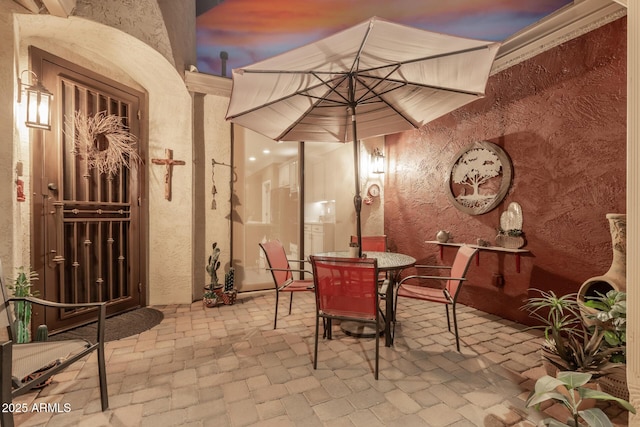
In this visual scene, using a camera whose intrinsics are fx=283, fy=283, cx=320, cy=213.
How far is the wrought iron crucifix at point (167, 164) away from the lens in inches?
146

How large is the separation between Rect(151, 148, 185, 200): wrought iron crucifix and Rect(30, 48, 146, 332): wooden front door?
0.99ft

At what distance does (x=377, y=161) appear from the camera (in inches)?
197

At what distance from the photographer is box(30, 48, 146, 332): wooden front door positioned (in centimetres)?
280

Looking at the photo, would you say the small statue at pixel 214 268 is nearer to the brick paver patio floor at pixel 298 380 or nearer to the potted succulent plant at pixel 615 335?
the brick paver patio floor at pixel 298 380

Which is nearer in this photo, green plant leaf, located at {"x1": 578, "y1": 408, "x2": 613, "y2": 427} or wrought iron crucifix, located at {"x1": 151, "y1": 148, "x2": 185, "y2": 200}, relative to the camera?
green plant leaf, located at {"x1": 578, "y1": 408, "x2": 613, "y2": 427}

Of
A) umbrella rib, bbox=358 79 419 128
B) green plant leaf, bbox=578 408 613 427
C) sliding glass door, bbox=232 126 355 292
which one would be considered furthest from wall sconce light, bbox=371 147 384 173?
green plant leaf, bbox=578 408 613 427

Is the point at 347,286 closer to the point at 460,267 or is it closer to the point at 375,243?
the point at 460,267

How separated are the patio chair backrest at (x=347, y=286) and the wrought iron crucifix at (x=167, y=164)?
2648 mm

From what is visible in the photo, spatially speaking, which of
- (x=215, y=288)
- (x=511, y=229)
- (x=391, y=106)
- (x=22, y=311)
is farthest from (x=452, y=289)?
(x=22, y=311)

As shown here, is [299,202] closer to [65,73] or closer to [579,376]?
[65,73]

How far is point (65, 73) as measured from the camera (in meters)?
2.96

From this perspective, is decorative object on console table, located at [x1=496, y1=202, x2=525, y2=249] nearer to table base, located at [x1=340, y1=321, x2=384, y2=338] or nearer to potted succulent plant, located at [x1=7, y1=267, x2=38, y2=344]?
table base, located at [x1=340, y1=321, x2=384, y2=338]

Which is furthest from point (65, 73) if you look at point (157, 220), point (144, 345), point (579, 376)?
point (579, 376)

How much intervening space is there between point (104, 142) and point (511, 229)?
4.84 m
